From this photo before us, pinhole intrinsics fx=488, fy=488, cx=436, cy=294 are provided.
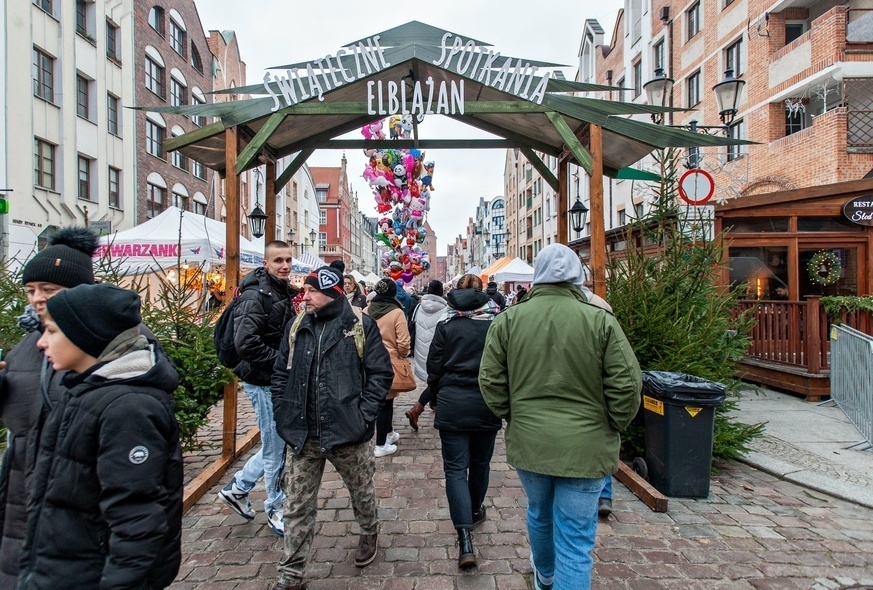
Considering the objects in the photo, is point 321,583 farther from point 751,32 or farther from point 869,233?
point 751,32

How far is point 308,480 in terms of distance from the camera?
116 inches

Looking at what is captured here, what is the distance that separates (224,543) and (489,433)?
205 centimetres

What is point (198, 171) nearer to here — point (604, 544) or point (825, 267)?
point (825, 267)

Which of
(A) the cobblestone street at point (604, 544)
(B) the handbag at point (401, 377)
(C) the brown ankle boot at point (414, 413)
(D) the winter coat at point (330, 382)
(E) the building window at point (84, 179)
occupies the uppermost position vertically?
(E) the building window at point (84, 179)

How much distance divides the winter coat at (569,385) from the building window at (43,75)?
18.5m

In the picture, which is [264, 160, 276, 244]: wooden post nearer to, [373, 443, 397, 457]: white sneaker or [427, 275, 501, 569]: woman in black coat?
[373, 443, 397, 457]: white sneaker

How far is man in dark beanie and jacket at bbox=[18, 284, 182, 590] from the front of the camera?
1577 mm

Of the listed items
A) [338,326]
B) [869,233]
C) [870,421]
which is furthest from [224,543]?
[869,233]

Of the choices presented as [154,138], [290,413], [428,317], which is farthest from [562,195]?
[154,138]

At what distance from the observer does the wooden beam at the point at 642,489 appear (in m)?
3.94

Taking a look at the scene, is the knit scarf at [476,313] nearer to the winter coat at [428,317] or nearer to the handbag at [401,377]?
the handbag at [401,377]

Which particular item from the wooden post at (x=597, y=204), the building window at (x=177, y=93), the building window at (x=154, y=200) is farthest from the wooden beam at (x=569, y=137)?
the building window at (x=177, y=93)

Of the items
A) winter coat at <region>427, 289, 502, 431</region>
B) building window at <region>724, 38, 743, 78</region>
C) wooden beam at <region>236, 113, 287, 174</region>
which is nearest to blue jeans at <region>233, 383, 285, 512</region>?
winter coat at <region>427, 289, 502, 431</region>

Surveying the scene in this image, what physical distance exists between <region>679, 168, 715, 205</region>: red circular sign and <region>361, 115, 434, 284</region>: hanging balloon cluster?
5.75 m
